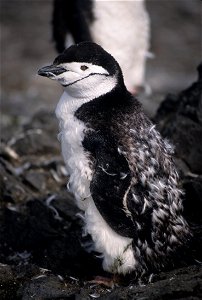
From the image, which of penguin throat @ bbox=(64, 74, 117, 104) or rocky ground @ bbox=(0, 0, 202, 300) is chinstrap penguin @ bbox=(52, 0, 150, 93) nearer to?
rocky ground @ bbox=(0, 0, 202, 300)

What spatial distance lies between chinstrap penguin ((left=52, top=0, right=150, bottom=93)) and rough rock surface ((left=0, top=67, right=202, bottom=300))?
51.8 inches

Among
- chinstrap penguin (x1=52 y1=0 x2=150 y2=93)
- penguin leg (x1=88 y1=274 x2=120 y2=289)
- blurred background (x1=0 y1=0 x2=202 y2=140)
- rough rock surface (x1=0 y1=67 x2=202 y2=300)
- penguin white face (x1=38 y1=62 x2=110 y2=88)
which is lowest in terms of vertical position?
penguin leg (x1=88 y1=274 x2=120 y2=289)

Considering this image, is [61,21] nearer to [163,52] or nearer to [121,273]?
[121,273]

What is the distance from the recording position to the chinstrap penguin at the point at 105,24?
9516 millimetres

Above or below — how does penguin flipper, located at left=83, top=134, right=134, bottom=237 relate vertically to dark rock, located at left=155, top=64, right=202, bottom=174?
below

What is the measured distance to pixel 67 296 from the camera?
5555mm

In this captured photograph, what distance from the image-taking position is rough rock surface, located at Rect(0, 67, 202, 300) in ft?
18.1

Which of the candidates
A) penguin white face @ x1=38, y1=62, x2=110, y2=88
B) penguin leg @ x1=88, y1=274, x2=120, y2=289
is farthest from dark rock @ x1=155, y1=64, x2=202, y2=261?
penguin white face @ x1=38, y1=62, x2=110, y2=88

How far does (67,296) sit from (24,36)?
13.7 meters

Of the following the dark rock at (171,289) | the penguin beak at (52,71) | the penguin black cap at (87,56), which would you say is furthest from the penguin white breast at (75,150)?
the dark rock at (171,289)

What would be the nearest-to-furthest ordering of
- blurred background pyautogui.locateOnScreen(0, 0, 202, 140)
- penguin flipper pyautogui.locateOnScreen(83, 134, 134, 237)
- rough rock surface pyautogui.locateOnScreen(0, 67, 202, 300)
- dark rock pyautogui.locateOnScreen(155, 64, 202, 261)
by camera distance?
rough rock surface pyautogui.locateOnScreen(0, 67, 202, 300)
penguin flipper pyautogui.locateOnScreen(83, 134, 134, 237)
dark rock pyautogui.locateOnScreen(155, 64, 202, 261)
blurred background pyautogui.locateOnScreen(0, 0, 202, 140)

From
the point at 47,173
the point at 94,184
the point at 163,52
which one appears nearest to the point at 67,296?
the point at 94,184

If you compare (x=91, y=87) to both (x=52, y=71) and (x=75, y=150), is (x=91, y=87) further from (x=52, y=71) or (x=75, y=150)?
(x=75, y=150)

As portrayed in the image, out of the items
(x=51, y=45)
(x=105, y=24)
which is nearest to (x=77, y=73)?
(x=105, y=24)
